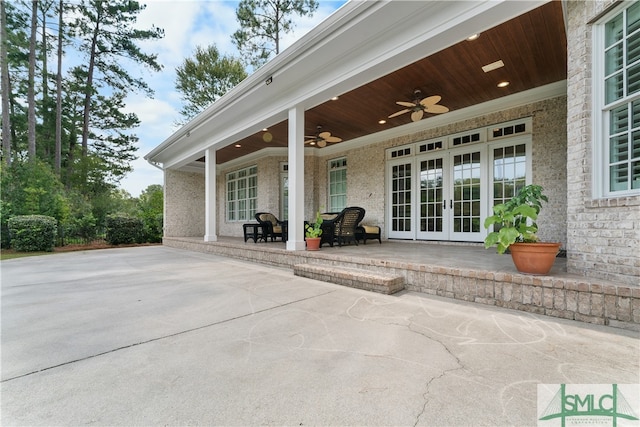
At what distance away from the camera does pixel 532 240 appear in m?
2.73

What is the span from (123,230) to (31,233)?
2631mm

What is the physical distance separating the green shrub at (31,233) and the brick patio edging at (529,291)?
32.5 feet

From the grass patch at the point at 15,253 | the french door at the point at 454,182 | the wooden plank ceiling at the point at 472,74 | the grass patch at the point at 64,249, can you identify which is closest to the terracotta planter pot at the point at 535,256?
the wooden plank ceiling at the point at 472,74

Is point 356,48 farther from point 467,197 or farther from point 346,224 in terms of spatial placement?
point 467,197

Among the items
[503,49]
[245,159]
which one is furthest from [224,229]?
[503,49]

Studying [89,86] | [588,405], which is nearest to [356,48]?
[588,405]

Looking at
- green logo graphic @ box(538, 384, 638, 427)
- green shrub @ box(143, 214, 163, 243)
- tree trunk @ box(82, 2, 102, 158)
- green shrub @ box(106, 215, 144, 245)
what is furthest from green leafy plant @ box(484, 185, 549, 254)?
tree trunk @ box(82, 2, 102, 158)

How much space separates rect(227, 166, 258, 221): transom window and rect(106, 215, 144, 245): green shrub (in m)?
3.69

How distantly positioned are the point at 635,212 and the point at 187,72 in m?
15.6

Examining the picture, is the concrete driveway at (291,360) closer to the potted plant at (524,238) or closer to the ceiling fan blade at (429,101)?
the potted plant at (524,238)

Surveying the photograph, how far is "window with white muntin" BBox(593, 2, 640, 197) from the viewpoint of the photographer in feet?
7.73

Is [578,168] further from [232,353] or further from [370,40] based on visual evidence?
[232,353]

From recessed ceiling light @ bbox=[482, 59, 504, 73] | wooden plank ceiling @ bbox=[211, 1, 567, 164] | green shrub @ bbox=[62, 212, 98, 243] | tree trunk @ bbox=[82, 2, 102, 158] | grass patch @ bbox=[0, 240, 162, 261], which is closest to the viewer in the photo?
wooden plank ceiling @ bbox=[211, 1, 567, 164]

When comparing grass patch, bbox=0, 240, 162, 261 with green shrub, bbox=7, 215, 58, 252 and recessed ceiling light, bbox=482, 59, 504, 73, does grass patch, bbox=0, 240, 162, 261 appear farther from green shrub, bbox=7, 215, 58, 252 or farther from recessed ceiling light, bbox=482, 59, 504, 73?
recessed ceiling light, bbox=482, 59, 504, 73
